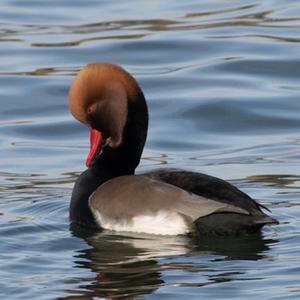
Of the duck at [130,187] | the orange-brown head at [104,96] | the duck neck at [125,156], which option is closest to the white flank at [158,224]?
the duck at [130,187]

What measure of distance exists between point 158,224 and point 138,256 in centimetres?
Result: 41

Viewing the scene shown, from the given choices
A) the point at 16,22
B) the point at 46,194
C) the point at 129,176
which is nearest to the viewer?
the point at 129,176

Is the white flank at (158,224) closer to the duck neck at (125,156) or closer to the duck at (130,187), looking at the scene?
the duck at (130,187)

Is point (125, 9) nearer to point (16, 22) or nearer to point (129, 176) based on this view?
point (16, 22)

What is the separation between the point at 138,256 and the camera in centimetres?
915

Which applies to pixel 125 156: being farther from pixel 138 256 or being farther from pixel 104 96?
pixel 138 256

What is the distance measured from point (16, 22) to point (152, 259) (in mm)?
9551

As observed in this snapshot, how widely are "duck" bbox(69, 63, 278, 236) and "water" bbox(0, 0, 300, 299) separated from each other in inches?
4.1

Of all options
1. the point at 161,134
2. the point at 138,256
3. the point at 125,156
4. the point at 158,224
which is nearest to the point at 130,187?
the point at 158,224

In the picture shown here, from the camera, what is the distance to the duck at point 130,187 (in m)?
9.33

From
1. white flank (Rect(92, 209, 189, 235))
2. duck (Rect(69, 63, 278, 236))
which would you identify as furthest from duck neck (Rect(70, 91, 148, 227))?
white flank (Rect(92, 209, 189, 235))

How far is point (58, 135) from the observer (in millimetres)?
13312

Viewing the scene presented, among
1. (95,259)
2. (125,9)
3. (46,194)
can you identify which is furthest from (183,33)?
(95,259)

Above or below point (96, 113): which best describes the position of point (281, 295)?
below
